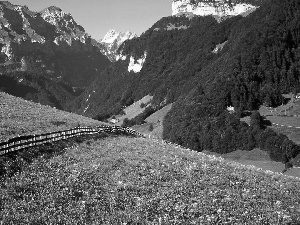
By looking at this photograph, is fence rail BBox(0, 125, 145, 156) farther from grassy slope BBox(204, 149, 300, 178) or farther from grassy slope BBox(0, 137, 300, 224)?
grassy slope BBox(204, 149, 300, 178)

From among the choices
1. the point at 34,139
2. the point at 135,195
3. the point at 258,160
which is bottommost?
the point at 258,160

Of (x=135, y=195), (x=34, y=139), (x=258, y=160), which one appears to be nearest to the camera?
(x=135, y=195)

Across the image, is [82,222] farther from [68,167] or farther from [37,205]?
[68,167]

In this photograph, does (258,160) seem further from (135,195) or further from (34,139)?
(135,195)

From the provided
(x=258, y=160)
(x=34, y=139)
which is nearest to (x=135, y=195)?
(x=34, y=139)

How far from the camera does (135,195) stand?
24500 millimetres

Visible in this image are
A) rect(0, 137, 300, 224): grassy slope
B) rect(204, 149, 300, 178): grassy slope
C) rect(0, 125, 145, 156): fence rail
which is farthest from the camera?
rect(204, 149, 300, 178): grassy slope

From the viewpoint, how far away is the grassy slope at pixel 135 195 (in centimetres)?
2030

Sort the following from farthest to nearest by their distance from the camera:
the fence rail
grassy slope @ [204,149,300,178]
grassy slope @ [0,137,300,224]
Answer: grassy slope @ [204,149,300,178] → the fence rail → grassy slope @ [0,137,300,224]

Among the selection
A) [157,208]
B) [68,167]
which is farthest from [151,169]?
[157,208]

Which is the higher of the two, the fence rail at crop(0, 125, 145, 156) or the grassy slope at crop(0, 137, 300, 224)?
the fence rail at crop(0, 125, 145, 156)

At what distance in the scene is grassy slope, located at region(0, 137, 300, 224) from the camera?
20.3 metres

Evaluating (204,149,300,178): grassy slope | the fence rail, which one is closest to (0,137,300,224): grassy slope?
the fence rail

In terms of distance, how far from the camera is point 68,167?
30297mm
